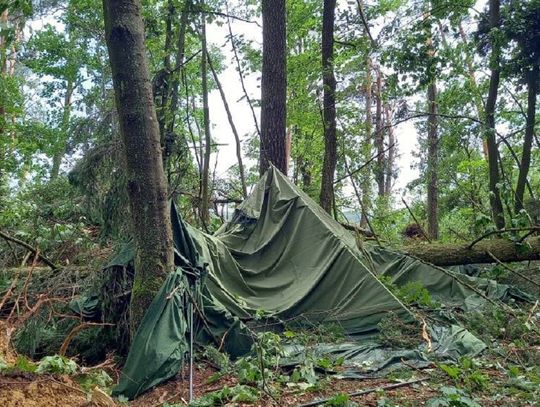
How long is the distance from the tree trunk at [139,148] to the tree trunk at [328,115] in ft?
16.2

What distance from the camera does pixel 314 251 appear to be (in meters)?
5.54

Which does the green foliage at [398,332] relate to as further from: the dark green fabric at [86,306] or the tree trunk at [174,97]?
the tree trunk at [174,97]

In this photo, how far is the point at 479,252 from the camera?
6562 millimetres

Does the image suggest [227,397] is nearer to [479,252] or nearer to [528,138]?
[479,252]

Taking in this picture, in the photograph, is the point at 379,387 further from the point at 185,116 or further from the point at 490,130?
the point at 490,130

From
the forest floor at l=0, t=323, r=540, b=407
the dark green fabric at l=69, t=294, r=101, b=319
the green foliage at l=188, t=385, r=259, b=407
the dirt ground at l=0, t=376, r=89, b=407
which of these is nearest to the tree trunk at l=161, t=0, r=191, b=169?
the dark green fabric at l=69, t=294, r=101, b=319

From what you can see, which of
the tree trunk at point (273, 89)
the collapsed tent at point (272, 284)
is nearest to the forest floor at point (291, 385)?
the collapsed tent at point (272, 284)

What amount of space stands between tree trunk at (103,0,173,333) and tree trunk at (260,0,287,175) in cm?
354

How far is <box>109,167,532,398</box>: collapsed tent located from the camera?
380 centimetres

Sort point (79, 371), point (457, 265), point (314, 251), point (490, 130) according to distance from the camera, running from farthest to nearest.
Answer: point (490, 130)
point (457, 265)
point (314, 251)
point (79, 371)

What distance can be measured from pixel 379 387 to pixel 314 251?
2346mm

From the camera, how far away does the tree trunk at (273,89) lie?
Result: 24.4 ft

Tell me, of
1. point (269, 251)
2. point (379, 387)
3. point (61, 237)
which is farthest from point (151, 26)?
point (379, 387)

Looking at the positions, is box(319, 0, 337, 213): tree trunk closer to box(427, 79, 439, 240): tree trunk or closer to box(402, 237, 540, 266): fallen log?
box(402, 237, 540, 266): fallen log
